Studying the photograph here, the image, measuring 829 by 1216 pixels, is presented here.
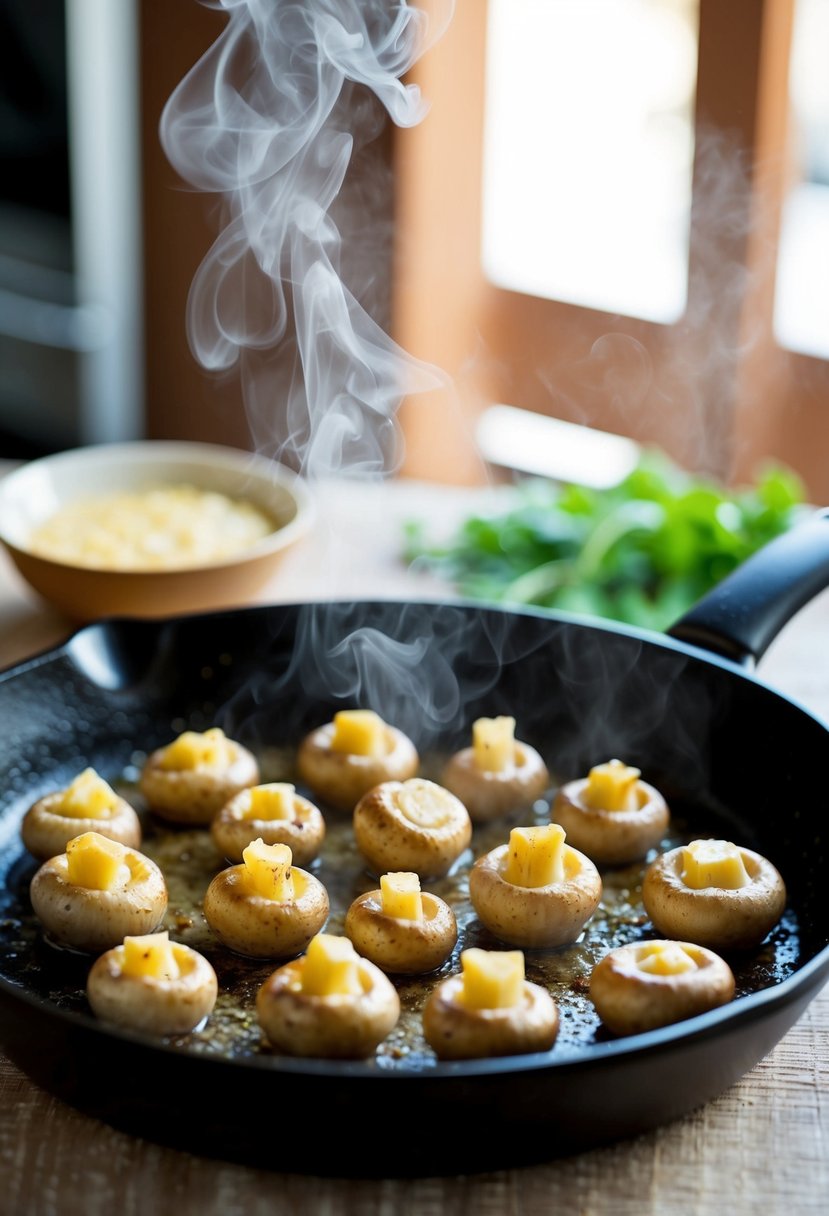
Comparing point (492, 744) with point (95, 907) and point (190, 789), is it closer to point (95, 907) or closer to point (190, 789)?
point (190, 789)

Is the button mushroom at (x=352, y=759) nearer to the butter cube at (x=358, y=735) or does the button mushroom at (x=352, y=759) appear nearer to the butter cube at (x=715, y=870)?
the butter cube at (x=358, y=735)

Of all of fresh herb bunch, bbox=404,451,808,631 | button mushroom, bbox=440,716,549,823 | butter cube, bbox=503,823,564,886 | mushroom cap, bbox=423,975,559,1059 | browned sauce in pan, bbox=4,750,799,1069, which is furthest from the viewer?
fresh herb bunch, bbox=404,451,808,631

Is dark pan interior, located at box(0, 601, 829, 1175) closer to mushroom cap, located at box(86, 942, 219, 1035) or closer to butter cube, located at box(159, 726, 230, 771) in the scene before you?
mushroom cap, located at box(86, 942, 219, 1035)

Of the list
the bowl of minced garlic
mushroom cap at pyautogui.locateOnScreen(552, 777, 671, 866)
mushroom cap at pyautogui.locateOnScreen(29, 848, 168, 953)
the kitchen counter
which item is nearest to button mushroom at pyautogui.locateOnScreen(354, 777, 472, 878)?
mushroom cap at pyautogui.locateOnScreen(552, 777, 671, 866)

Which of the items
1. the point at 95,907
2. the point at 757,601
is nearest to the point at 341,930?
the point at 95,907

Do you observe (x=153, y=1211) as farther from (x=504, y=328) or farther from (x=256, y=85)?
(x=256, y=85)

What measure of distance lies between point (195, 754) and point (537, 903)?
1.42 ft

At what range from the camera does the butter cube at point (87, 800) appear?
4.40 feet

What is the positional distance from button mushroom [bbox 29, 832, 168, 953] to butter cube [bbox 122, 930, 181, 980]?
0.11 metres

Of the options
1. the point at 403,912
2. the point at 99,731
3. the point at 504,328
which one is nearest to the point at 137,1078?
the point at 403,912

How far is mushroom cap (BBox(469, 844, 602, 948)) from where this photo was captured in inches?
47.2

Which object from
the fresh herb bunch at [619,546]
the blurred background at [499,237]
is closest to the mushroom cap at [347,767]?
the fresh herb bunch at [619,546]

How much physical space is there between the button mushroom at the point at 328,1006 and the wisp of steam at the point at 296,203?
1.09m

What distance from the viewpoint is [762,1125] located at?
1.07 metres
